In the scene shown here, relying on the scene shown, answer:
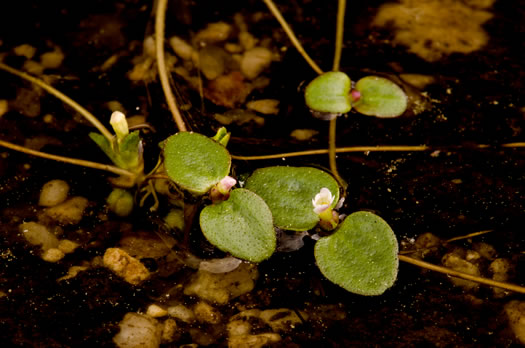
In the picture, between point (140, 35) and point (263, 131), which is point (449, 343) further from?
point (140, 35)

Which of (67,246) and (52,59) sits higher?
(52,59)

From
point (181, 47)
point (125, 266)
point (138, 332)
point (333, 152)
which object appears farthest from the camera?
point (181, 47)

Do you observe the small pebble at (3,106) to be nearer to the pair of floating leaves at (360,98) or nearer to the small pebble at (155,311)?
the small pebble at (155,311)

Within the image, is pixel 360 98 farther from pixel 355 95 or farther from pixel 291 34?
pixel 291 34

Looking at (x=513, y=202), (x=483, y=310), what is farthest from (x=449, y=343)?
(x=513, y=202)

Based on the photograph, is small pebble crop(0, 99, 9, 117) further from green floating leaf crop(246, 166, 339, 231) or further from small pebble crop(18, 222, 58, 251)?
green floating leaf crop(246, 166, 339, 231)

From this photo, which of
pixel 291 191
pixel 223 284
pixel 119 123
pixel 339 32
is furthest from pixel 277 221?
pixel 339 32
